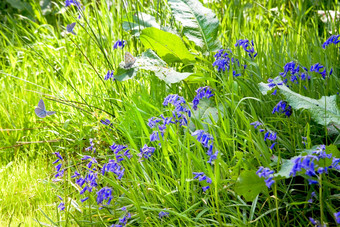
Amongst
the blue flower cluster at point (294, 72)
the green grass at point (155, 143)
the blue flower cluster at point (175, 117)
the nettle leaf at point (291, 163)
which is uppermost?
the blue flower cluster at point (294, 72)

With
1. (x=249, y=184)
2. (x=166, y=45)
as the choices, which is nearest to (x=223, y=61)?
(x=166, y=45)

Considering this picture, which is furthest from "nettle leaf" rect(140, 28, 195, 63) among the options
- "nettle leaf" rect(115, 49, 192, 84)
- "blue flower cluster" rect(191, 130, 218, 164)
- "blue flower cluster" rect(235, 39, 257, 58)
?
"blue flower cluster" rect(191, 130, 218, 164)

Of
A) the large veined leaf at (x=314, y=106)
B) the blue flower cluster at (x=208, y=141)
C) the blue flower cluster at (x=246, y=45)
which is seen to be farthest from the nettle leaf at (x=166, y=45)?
the blue flower cluster at (x=208, y=141)

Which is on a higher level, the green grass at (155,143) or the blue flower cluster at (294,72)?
the blue flower cluster at (294,72)

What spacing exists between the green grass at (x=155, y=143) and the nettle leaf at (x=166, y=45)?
14 centimetres

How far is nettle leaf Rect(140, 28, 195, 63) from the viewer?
2385 mm

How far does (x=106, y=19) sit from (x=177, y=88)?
1.38 metres

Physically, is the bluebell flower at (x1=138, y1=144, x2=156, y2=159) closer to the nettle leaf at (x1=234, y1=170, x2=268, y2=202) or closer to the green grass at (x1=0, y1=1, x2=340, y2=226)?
the green grass at (x1=0, y1=1, x2=340, y2=226)

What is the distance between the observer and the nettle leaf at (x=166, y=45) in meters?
2.38

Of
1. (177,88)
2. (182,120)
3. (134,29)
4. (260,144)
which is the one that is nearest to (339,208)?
(260,144)

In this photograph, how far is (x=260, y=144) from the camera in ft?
5.93

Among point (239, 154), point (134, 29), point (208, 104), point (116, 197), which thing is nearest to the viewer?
point (239, 154)

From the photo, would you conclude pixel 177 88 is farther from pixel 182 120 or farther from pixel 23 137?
pixel 23 137

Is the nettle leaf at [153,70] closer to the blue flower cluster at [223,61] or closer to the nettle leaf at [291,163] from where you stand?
the blue flower cluster at [223,61]
